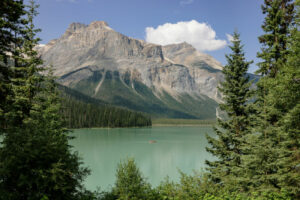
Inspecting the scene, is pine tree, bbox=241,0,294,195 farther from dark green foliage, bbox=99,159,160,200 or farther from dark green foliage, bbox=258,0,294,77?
dark green foliage, bbox=99,159,160,200

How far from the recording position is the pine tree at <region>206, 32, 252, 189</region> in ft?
53.7

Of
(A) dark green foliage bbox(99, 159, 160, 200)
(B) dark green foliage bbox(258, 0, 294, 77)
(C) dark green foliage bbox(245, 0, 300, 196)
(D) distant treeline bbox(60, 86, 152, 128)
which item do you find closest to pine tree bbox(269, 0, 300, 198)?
(C) dark green foliage bbox(245, 0, 300, 196)

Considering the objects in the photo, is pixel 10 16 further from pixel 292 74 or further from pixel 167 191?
pixel 292 74

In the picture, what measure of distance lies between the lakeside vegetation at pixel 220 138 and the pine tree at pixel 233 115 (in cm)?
8

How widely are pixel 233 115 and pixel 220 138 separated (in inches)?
84.7

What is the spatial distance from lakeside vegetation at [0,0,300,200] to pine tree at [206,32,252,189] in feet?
0.25

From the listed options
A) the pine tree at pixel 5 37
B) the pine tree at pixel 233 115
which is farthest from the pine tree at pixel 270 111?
the pine tree at pixel 5 37

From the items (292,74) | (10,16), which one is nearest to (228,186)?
(292,74)

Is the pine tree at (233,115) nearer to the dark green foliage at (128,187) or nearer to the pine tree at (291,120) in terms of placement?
the pine tree at (291,120)

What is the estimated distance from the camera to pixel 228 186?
14.3 meters

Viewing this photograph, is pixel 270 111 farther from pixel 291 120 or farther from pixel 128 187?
pixel 128 187

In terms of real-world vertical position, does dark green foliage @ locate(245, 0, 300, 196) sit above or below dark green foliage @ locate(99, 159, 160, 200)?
above

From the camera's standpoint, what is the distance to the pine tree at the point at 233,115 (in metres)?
16.4

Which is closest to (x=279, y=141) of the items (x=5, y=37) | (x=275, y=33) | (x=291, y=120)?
(x=291, y=120)
